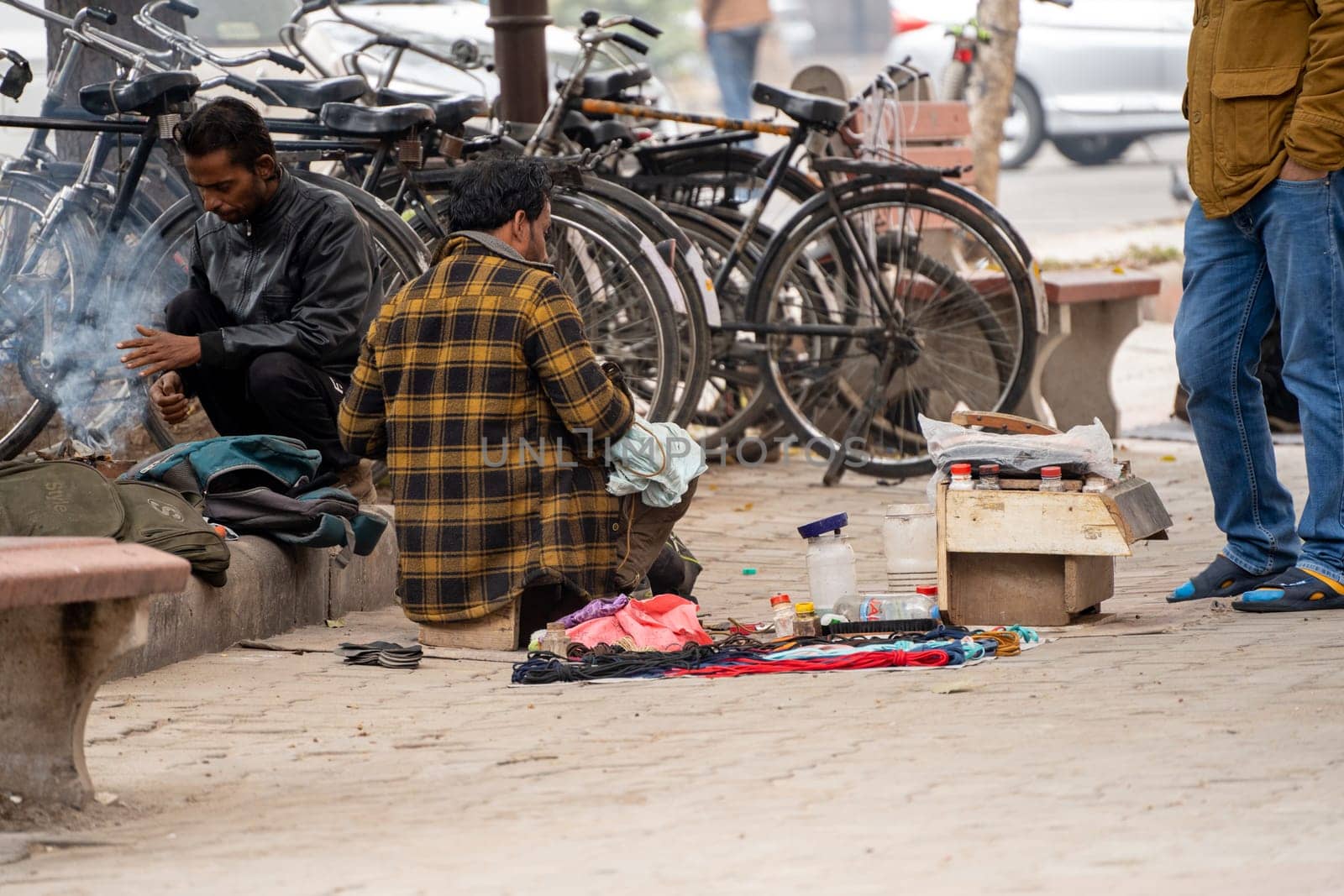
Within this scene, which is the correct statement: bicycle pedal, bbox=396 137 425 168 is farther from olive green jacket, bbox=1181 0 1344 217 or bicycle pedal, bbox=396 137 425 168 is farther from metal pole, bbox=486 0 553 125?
olive green jacket, bbox=1181 0 1344 217

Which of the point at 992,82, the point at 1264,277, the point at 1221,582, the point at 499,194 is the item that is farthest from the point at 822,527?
the point at 992,82

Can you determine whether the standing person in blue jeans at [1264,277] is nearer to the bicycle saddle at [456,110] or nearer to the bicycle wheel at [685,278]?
the bicycle wheel at [685,278]

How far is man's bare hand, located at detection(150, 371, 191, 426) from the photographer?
18.2 ft

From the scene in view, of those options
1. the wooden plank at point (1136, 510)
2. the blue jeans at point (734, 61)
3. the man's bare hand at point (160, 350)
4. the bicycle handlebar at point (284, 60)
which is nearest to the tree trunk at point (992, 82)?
the bicycle handlebar at point (284, 60)

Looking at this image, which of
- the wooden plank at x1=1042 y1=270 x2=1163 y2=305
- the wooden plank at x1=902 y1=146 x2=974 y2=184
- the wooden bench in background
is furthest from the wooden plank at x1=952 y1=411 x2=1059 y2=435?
the wooden plank at x1=902 y1=146 x2=974 y2=184

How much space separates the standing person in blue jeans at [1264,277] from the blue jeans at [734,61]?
12185mm

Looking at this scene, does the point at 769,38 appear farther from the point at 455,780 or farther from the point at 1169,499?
the point at 455,780

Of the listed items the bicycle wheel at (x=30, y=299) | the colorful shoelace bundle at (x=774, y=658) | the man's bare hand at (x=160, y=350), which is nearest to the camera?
the colorful shoelace bundle at (x=774, y=658)

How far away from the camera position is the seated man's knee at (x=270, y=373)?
215 inches

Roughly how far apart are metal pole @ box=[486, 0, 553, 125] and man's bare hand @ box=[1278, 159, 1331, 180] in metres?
3.90

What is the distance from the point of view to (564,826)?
3256mm

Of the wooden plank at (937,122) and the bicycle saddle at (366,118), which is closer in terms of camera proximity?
the bicycle saddle at (366,118)

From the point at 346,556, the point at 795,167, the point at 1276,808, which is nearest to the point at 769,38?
the point at 795,167

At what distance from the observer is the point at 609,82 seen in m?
7.75
